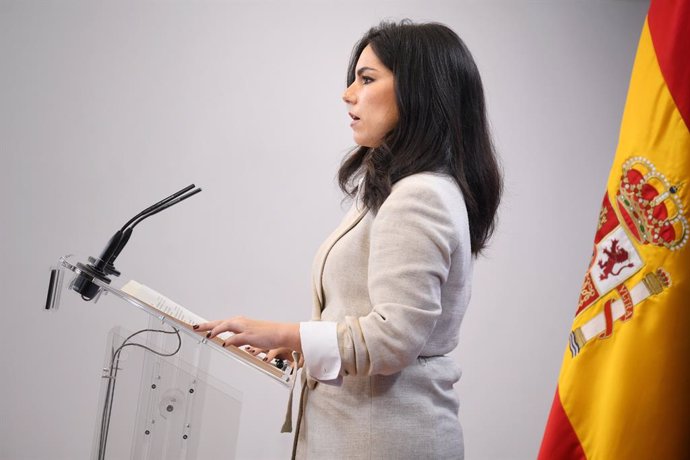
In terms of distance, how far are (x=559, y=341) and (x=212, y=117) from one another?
1.89m

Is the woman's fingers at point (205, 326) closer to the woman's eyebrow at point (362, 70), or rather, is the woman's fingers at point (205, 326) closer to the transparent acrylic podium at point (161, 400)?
the transparent acrylic podium at point (161, 400)

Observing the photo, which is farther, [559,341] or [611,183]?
[559,341]

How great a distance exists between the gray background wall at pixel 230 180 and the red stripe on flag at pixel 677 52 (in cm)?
206

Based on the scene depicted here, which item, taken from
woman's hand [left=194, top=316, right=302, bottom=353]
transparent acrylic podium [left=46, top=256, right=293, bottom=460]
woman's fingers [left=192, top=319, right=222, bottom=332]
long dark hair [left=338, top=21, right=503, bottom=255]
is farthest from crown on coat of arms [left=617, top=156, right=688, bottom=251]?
transparent acrylic podium [left=46, top=256, right=293, bottom=460]

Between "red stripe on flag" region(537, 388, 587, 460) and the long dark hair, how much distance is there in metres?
0.36

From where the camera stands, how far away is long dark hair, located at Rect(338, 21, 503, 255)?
128 cm

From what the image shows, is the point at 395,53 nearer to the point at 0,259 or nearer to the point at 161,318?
the point at 161,318

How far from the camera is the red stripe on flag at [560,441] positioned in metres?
1.24

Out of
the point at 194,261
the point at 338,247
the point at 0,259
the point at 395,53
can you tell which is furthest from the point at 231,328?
the point at 0,259

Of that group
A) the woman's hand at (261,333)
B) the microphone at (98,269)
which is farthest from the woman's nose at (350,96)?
the woman's hand at (261,333)

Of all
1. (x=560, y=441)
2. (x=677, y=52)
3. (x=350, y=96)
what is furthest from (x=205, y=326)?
(x=677, y=52)

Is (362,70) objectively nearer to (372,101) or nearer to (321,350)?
(372,101)

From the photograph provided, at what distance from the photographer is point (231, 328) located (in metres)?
1.22

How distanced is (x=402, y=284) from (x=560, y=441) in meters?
0.41
